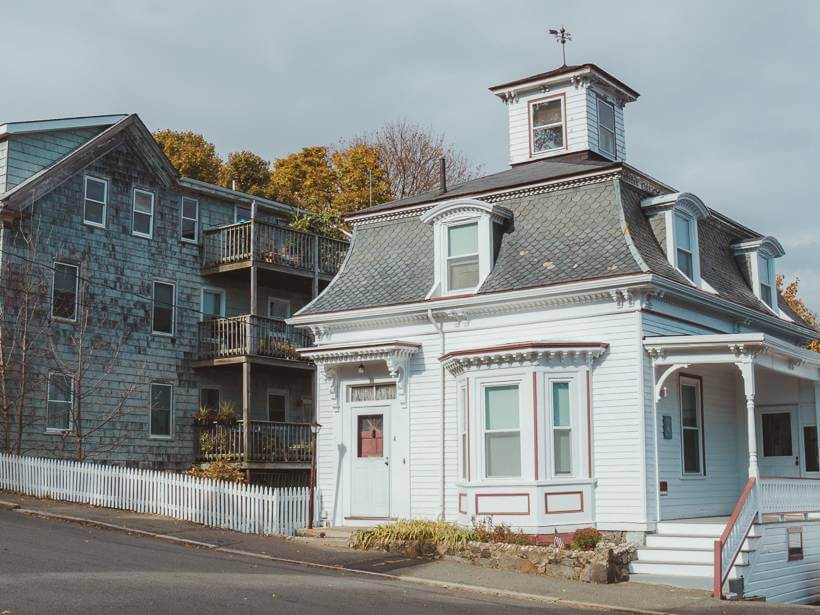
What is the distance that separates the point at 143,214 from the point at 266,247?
3.76 m

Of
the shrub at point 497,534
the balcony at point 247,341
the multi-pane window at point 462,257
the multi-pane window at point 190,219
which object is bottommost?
the shrub at point 497,534

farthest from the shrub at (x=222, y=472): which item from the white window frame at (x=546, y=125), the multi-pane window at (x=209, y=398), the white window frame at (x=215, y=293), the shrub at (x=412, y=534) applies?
the white window frame at (x=546, y=125)

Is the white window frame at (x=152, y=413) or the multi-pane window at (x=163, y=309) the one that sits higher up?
the multi-pane window at (x=163, y=309)

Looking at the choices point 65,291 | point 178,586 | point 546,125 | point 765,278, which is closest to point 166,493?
point 65,291

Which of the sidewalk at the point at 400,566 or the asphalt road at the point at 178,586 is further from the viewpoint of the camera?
the sidewalk at the point at 400,566

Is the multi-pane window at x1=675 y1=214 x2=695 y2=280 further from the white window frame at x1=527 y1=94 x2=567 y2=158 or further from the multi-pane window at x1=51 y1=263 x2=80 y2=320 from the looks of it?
the multi-pane window at x1=51 y1=263 x2=80 y2=320

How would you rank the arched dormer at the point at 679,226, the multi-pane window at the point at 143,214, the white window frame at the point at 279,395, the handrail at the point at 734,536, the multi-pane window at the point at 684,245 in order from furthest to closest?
the white window frame at the point at 279,395
the multi-pane window at the point at 143,214
the multi-pane window at the point at 684,245
the arched dormer at the point at 679,226
the handrail at the point at 734,536

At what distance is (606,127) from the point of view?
81.5ft

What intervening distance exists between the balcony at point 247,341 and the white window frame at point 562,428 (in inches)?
487

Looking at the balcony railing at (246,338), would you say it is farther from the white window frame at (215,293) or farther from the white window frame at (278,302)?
the white window frame at (278,302)

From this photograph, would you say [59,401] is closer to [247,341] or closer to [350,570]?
[247,341]

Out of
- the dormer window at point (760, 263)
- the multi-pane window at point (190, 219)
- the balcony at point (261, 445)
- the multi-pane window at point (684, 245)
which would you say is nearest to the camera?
the multi-pane window at point (684, 245)

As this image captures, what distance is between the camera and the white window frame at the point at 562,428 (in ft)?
59.4

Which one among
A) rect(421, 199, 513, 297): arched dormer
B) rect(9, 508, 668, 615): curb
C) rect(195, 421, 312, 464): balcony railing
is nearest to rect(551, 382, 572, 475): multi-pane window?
rect(421, 199, 513, 297): arched dormer
